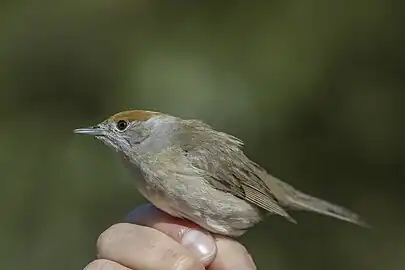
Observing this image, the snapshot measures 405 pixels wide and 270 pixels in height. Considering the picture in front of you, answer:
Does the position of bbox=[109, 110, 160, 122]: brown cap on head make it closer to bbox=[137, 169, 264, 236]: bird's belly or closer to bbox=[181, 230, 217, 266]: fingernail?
bbox=[137, 169, 264, 236]: bird's belly

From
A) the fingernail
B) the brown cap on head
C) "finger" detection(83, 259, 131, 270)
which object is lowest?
the fingernail

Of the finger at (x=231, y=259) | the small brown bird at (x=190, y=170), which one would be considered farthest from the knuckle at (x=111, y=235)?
the finger at (x=231, y=259)

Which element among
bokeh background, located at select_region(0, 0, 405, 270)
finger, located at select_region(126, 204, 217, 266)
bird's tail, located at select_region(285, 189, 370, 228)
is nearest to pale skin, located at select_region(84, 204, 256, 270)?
finger, located at select_region(126, 204, 217, 266)

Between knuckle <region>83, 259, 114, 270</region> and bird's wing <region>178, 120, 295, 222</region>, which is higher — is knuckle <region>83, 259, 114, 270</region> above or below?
below

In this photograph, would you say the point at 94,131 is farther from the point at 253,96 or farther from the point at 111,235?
the point at 253,96

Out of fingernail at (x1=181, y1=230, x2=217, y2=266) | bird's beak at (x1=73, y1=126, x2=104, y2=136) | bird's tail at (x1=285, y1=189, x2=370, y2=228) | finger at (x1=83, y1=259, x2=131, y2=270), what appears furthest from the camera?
bird's tail at (x1=285, y1=189, x2=370, y2=228)

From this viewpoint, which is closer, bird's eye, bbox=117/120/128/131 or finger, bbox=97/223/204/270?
finger, bbox=97/223/204/270

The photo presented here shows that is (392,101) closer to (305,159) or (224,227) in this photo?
(305,159)
